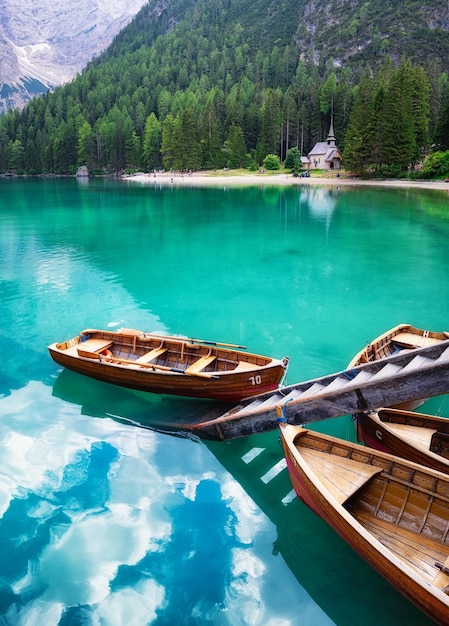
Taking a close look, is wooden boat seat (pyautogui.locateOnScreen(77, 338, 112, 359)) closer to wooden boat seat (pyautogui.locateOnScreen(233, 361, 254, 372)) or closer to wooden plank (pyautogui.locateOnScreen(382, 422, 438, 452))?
wooden boat seat (pyautogui.locateOnScreen(233, 361, 254, 372))

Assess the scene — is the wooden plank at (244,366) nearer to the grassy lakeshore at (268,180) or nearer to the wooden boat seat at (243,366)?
the wooden boat seat at (243,366)

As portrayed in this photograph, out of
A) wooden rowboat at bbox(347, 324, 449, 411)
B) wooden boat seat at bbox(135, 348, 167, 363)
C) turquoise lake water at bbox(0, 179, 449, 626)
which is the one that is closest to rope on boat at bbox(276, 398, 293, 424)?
turquoise lake water at bbox(0, 179, 449, 626)

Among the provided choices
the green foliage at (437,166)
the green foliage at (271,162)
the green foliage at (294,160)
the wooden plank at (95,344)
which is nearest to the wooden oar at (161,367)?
the wooden plank at (95,344)

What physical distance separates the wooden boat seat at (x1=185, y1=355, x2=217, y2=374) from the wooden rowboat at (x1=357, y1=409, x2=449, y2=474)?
4.58 meters

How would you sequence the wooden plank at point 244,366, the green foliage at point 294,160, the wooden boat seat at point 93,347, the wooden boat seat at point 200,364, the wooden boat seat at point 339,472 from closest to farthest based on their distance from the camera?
the wooden boat seat at point 339,472 → the wooden plank at point 244,366 → the wooden boat seat at point 200,364 → the wooden boat seat at point 93,347 → the green foliage at point 294,160

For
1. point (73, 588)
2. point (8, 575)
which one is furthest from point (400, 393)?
point (8, 575)

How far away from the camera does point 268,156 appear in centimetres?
11756

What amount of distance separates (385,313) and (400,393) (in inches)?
524

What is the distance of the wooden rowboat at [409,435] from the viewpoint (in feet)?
28.1

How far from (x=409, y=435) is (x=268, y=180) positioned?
333 feet

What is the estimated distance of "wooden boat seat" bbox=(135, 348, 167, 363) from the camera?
44.2ft

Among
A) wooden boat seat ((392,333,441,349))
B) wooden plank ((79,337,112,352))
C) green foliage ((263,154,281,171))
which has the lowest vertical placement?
wooden plank ((79,337,112,352))

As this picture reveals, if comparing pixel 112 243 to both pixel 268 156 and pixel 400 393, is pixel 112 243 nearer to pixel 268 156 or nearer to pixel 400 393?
pixel 400 393

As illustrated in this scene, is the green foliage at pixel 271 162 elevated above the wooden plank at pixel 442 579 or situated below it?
above
